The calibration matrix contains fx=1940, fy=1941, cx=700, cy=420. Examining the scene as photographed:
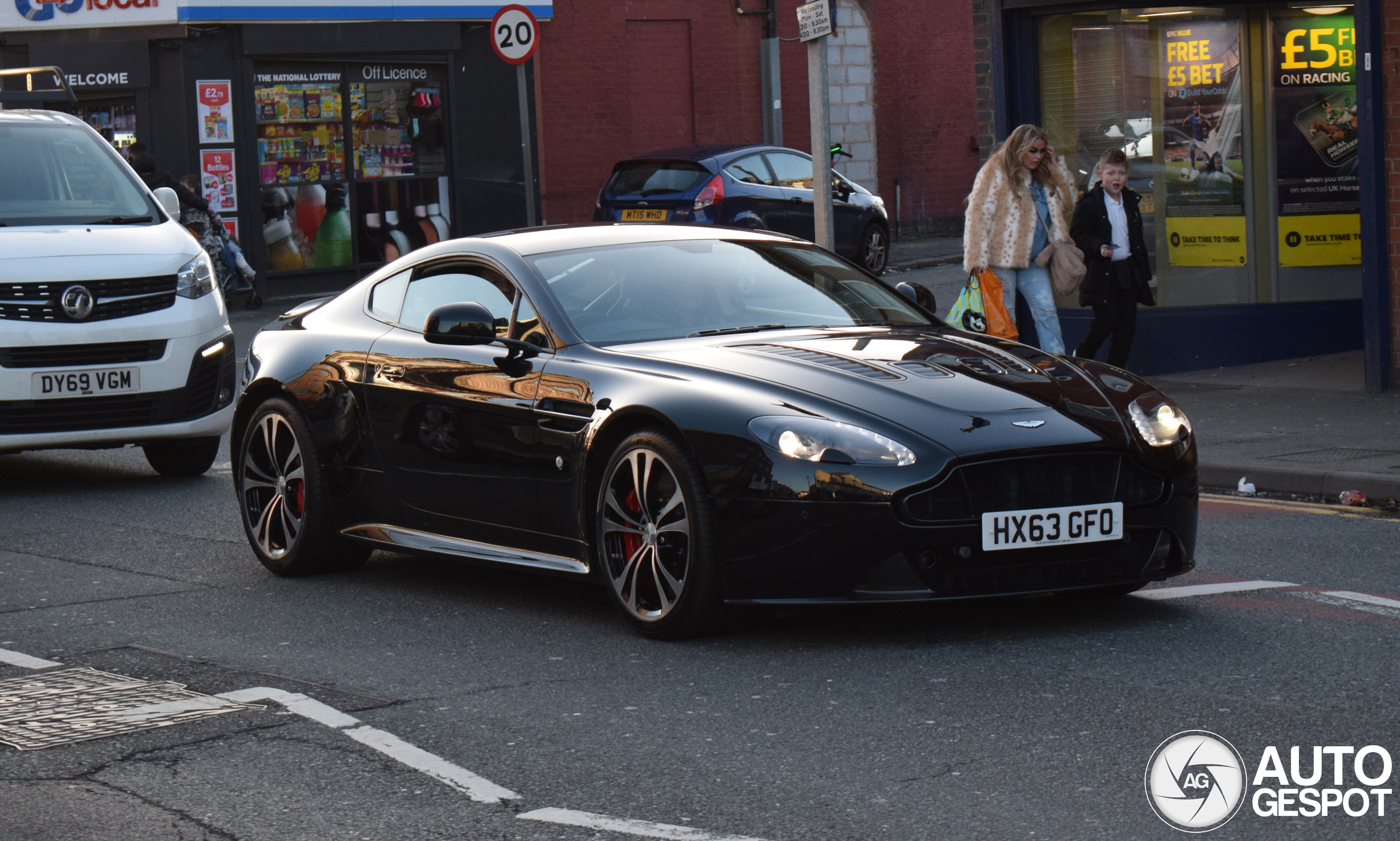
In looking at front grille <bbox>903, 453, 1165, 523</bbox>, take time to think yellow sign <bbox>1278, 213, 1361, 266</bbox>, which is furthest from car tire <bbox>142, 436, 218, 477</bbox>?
take time to think yellow sign <bbox>1278, 213, 1361, 266</bbox>

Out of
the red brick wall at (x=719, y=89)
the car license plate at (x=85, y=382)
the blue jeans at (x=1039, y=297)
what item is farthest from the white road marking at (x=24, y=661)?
the red brick wall at (x=719, y=89)

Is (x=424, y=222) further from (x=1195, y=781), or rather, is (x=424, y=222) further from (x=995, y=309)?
(x=1195, y=781)

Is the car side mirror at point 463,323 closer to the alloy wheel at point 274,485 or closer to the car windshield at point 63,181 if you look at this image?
the alloy wheel at point 274,485

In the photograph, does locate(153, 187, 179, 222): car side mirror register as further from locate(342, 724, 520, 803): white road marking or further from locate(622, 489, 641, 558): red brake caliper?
locate(342, 724, 520, 803): white road marking

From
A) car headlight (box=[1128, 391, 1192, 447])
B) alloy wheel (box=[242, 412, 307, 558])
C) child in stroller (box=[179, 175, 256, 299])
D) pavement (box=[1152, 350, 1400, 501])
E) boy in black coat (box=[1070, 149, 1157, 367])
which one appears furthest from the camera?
child in stroller (box=[179, 175, 256, 299])

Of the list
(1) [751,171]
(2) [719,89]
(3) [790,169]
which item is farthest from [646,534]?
(2) [719,89]

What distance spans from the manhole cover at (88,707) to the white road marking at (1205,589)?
317cm

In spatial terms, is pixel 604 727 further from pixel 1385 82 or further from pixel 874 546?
pixel 1385 82

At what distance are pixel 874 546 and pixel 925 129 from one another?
90.9 ft

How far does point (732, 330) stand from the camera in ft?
23.0

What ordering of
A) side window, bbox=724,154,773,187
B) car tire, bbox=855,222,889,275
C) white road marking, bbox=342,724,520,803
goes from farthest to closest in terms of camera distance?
car tire, bbox=855,222,889,275, side window, bbox=724,154,773,187, white road marking, bbox=342,724,520,803

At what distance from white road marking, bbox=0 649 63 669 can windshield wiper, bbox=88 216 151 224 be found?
201 inches

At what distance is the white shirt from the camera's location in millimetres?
12945

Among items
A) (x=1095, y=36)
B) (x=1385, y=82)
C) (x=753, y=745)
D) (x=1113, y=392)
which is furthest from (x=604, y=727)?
(x=1095, y=36)
